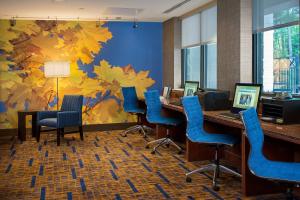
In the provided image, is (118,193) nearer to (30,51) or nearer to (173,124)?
(173,124)

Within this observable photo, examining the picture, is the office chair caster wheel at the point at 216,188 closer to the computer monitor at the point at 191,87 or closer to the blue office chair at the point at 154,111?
the blue office chair at the point at 154,111

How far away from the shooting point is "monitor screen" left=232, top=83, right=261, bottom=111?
14.3 feet

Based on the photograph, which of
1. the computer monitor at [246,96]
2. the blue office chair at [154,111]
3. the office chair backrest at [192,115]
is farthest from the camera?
the blue office chair at [154,111]

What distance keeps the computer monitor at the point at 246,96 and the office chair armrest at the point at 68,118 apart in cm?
333

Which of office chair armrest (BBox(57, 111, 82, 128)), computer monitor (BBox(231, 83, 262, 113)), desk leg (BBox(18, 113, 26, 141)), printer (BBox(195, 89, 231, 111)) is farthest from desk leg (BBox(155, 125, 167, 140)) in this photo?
desk leg (BBox(18, 113, 26, 141))

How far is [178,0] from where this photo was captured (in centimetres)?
614

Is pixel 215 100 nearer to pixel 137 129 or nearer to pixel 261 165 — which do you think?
pixel 261 165

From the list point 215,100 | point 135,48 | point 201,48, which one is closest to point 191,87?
point 201,48

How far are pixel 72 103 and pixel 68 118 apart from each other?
578 millimetres

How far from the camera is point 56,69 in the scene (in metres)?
7.31

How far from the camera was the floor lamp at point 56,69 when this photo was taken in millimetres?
7266

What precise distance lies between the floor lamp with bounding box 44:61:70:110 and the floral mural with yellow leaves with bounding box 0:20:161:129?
24.2 inches

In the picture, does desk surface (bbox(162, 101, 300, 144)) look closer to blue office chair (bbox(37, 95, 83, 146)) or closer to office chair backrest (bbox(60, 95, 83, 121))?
blue office chair (bbox(37, 95, 83, 146))

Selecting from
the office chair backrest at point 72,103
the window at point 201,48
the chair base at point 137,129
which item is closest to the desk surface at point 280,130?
the window at point 201,48
